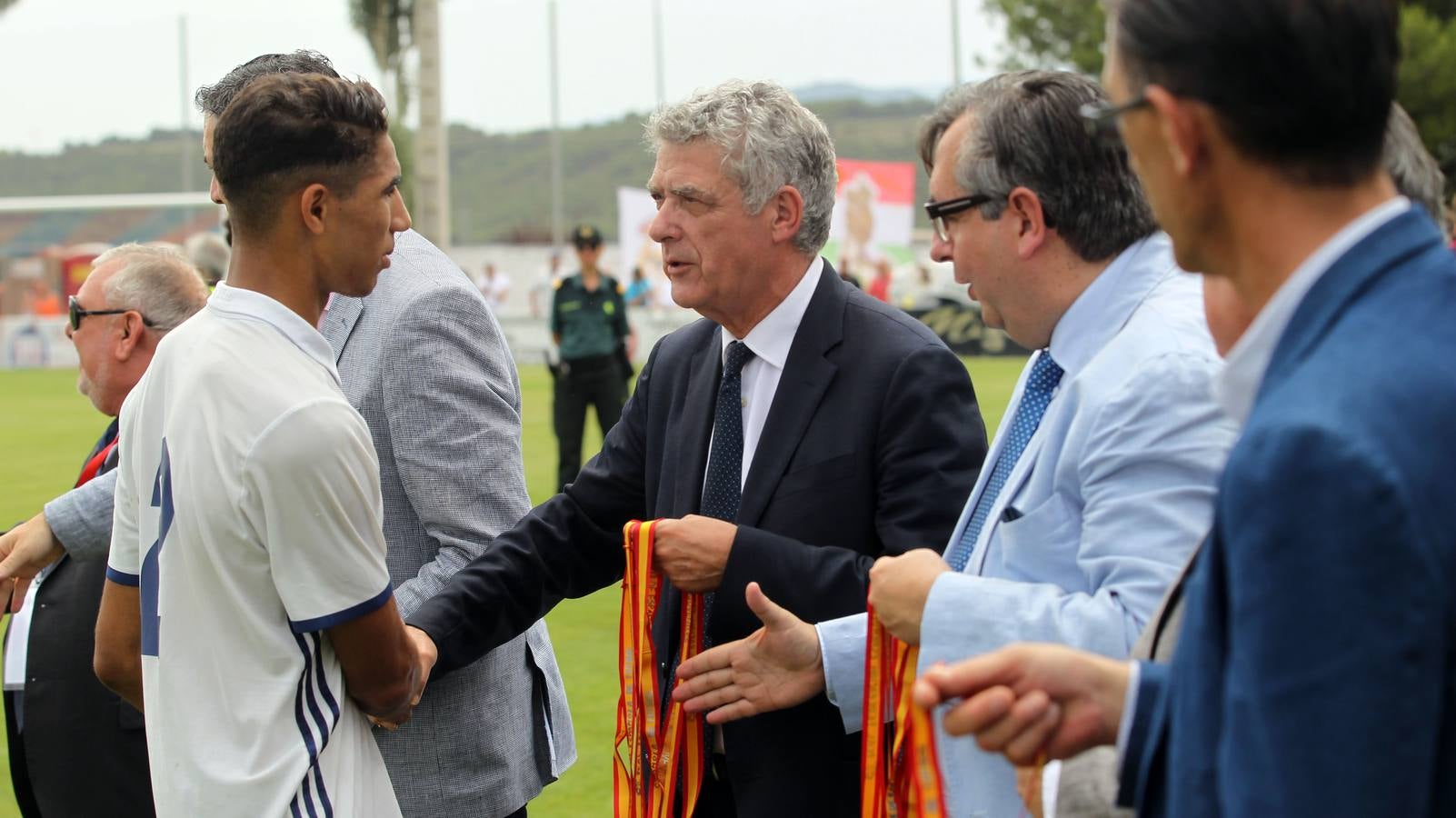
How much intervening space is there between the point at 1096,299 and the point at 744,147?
0.98 m

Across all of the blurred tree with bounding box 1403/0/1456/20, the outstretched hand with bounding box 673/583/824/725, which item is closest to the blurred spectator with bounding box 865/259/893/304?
the blurred tree with bounding box 1403/0/1456/20

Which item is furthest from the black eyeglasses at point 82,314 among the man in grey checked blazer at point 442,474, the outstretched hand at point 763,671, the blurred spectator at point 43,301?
the blurred spectator at point 43,301

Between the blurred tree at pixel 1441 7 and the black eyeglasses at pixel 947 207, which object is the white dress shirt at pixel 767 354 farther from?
the blurred tree at pixel 1441 7

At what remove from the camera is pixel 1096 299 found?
7.34 feet

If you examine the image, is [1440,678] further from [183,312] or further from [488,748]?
[183,312]

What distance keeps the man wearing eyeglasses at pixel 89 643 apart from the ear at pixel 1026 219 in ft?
7.57

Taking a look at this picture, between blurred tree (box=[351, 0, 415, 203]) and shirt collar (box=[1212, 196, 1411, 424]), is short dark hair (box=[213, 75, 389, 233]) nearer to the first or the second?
shirt collar (box=[1212, 196, 1411, 424])

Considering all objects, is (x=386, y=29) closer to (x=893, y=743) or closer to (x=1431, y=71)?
(x=1431, y=71)

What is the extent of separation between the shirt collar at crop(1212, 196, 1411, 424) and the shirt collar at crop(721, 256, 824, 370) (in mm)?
1663

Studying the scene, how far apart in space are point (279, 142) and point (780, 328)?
1.14 meters

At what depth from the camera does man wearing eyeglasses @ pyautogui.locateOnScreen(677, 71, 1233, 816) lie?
199 cm

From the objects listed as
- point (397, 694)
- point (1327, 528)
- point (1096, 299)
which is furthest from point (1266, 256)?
point (397, 694)

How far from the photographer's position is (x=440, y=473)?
297cm

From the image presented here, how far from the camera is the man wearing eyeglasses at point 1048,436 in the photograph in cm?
199
